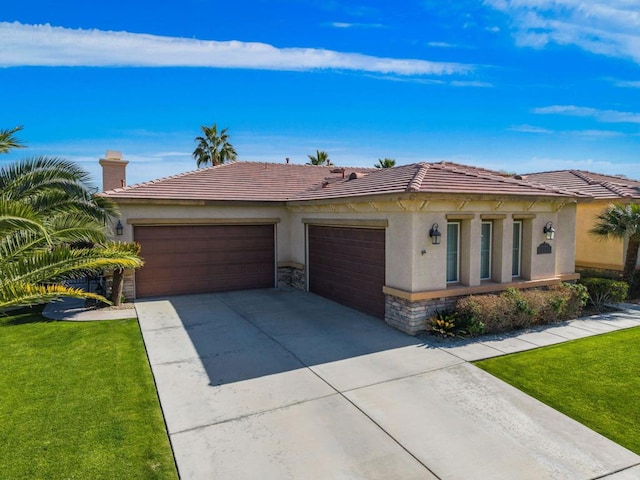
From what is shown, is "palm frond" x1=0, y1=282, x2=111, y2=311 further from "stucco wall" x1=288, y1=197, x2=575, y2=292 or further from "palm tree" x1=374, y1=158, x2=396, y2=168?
"palm tree" x1=374, y1=158, x2=396, y2=168

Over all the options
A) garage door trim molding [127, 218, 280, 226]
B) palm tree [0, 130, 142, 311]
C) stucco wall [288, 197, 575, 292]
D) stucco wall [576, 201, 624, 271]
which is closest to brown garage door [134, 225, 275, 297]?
garage door trim molding [127, 218, 280, 226]

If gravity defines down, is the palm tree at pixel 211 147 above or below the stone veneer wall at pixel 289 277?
above

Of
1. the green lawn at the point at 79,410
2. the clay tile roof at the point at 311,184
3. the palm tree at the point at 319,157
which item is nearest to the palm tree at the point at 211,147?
the palm tree at the point at 319,157

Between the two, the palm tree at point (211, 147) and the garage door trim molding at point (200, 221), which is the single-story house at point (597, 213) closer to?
the garage door trim molding at point (200, 221)

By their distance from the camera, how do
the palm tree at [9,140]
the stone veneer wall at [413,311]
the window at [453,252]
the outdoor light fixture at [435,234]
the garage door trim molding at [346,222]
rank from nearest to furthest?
1. the palm tree at [9,140]
2. the stone veneer wall at [413,311]
3. the outdoor light fixture at [435,234]
4. the window at [453,252]
5. the garage door trim molding at [346,222]

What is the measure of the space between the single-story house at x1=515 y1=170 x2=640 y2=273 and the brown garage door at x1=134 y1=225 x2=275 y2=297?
372 inches

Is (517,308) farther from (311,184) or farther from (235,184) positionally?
(235,184)

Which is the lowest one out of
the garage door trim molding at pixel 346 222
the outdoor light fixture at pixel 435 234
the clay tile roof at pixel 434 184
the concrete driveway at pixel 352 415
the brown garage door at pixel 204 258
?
the concrete driveway at pixel 352 415

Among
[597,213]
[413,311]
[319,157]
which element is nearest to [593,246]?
[597,213]

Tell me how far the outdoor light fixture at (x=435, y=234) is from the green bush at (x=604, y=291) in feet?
20.3

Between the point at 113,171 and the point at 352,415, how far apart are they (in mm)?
15709

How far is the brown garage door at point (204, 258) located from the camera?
13750 millimetres

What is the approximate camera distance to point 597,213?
15094 millimetres

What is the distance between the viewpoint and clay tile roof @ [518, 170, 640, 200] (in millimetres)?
15000
